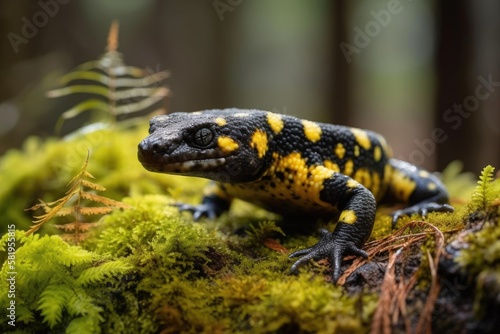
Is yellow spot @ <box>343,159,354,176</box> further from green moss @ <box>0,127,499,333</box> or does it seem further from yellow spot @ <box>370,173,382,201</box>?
green moss @ <box>0,127,499,333</box>

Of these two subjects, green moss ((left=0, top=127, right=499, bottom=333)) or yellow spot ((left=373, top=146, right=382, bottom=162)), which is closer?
green moss ((left=0, top=127, right=499, bottom=333))

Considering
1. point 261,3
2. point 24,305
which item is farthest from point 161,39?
point 24,305

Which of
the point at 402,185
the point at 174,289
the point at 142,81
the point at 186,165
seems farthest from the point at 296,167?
the point at 142,81

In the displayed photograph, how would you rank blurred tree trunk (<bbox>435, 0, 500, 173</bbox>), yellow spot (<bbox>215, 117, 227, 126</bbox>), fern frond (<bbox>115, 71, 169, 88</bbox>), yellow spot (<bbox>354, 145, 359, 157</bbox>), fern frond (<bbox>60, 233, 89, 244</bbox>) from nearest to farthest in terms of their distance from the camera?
fern frond (<bbox>60, 233, 89, 244</bbox>) < yellow spot (<bbox>215, 117, 227, 126</bbox>) < yellow spot (<bbox>354, 145, 359, 157</bbox>) < fern frond (<bbox>115, 71, 169, 88</bbox>) < blurred tree trunk (<bbox>435, 0, 500, 173</bbox>)

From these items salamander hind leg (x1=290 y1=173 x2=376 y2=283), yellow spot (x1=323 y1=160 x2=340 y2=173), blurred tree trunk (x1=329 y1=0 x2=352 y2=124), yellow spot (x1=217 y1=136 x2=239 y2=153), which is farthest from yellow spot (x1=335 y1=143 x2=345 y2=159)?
blurred tree trunk (x1=329 y1=0 x2=352 y2=124)

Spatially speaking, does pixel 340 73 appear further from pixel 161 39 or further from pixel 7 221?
pixel 7 221

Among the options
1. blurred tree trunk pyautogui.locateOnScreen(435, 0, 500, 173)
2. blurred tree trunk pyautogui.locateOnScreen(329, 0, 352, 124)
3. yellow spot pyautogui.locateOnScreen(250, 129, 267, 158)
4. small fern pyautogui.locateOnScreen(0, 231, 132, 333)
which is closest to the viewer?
small fern pyautogui.locateOnScreen(0, 231, 132, 333)
